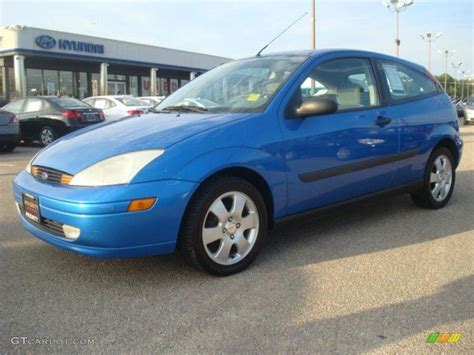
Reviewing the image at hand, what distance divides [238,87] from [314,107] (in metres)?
0.69

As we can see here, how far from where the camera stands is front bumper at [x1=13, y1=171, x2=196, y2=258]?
9.93 feet

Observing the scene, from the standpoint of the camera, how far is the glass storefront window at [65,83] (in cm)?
2972

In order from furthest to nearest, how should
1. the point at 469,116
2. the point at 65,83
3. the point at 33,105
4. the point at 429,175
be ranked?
the point at 65,83, the point at 469,116, the point at 33,105, the point at 429,175

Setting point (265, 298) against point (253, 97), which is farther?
point (253, 97)

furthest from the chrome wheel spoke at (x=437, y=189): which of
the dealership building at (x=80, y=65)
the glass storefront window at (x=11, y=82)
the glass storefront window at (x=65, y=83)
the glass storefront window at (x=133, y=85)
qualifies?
the glass storefront window at (x=133, y=85)

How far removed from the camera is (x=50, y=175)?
11.2 feet

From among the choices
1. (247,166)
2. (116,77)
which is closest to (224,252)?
(247,166)

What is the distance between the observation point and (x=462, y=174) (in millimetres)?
7789

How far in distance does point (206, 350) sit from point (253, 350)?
0.23 meters

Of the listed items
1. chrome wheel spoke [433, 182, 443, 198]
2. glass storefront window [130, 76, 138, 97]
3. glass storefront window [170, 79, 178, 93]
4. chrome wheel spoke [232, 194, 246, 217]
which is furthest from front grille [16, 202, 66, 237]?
glass storefront window [170, 79, 178, 93]

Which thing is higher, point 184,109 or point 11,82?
point 11,82

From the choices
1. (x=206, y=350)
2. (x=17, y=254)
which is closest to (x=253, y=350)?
(x=206, y=350)

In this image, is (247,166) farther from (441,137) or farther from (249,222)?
(441,137)

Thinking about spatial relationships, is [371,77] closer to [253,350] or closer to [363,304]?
[363,304]
